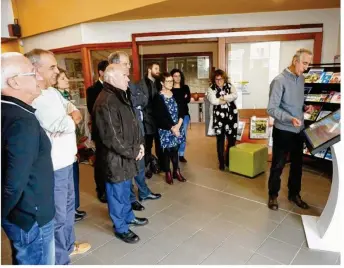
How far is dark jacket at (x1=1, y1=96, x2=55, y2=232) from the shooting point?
1227 mm

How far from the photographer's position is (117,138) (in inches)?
85.3

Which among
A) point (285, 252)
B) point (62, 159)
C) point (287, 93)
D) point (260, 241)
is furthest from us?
point (287, 93)

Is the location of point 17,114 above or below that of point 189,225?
above

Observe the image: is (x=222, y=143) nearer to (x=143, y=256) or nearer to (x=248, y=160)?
(x=248, y=160)

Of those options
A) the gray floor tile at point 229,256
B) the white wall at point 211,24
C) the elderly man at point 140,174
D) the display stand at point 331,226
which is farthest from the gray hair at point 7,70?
the white wall at point 211,24

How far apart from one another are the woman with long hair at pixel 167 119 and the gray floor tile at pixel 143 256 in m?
1.41

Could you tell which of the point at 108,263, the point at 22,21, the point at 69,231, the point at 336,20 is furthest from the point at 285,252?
the point at 22,21

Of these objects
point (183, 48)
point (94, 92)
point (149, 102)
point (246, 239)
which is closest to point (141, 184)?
point (149, 102)

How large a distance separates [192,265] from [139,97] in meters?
1.90

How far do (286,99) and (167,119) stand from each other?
138 centimetres

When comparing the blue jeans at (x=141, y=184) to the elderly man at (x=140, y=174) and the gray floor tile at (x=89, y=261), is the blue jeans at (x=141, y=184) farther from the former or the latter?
the gray floor tile at (x=89, y=261)

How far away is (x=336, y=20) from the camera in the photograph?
4156 millimetres

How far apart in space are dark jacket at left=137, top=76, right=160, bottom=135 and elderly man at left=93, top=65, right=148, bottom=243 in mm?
1058

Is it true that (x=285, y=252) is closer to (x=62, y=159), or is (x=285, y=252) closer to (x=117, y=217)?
(x=117, y=217)
